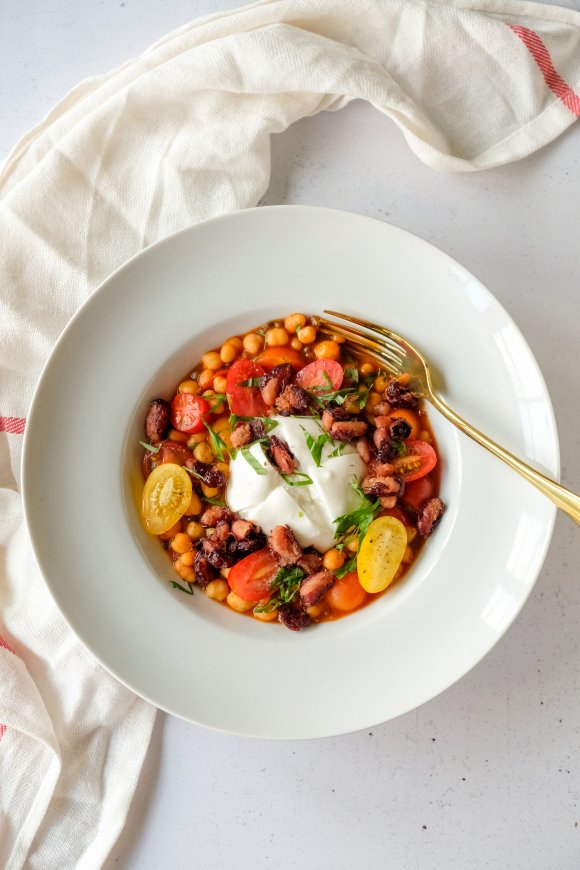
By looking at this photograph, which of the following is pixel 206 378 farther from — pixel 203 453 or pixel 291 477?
pixel 291 477

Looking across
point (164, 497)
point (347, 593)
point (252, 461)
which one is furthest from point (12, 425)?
point (347, 593)

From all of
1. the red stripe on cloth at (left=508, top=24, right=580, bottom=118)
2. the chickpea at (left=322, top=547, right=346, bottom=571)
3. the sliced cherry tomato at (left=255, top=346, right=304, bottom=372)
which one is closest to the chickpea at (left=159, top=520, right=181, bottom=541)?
the chickpea at (left=322, top=547, right=346, bottom=571)

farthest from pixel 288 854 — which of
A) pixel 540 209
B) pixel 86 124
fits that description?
pixel 86 124

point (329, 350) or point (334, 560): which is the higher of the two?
point (329, 350)

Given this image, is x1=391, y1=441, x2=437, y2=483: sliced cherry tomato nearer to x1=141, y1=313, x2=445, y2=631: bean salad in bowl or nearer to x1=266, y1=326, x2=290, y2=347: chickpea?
x1=141, y1=313, x2=445, y2=631: bean salad in bowl

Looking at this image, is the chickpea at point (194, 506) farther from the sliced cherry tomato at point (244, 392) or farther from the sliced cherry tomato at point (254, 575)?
the sliced cherry tomato at point (244, 392)

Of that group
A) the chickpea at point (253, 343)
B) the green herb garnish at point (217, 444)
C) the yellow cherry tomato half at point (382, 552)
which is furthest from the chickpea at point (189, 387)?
the yellow cherry tomato half at point (382, 552)
